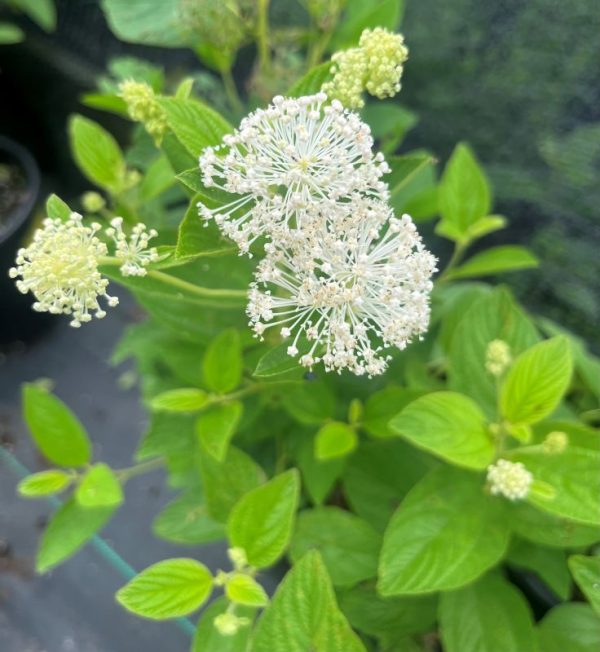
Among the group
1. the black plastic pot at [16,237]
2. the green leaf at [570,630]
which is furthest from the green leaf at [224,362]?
the black plastic pot at [16,237]

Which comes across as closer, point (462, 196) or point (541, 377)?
point (541, 377)

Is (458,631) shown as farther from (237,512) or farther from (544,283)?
(544,283)

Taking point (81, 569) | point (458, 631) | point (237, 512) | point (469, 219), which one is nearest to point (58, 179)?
point (81, 569)

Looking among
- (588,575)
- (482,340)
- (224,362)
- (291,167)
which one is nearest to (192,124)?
(291,167)

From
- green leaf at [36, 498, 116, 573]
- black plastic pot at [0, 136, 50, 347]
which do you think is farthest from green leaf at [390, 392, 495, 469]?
black plastic pot at [0, 136, 50, 347]

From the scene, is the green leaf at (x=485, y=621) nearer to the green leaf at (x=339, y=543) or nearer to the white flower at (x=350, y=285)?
the green leaf at (x=339, y=543)

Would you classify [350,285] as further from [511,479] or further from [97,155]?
[97,155]
